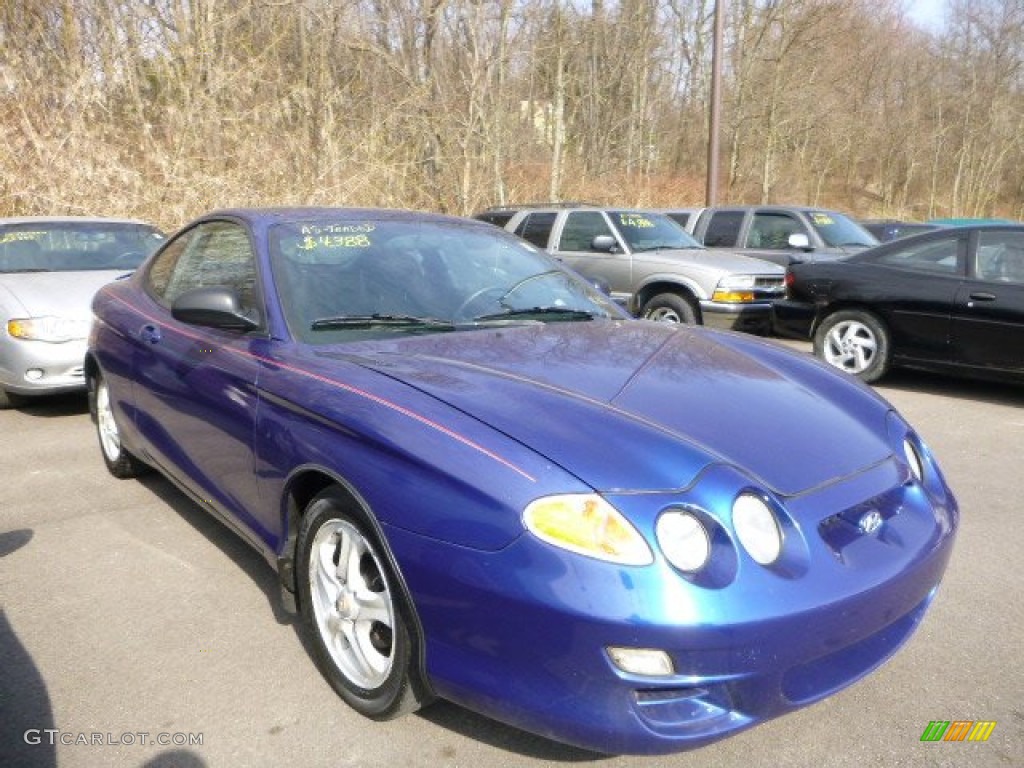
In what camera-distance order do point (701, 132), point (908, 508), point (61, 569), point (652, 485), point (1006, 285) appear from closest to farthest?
point (652, 485), point (908, 508), point (61, 569), point (1006, 285), point (701, 132)

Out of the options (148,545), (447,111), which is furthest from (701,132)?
(148,545)

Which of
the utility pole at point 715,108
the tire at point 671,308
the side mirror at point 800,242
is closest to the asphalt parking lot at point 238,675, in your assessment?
the tire at point 671,308

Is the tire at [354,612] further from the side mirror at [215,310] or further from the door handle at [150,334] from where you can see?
the door handle at [150,334]

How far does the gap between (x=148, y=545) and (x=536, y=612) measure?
2.58 m

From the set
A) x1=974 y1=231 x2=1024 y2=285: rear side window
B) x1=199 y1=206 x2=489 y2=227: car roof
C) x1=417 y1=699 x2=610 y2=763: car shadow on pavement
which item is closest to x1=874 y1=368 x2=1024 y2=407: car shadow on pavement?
x1=974 y1=231 x2=1024 y2=285: rear side window

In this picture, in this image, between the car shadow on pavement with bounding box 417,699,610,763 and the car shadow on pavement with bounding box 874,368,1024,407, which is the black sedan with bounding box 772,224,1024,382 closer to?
the car shadow on pavement with bounding box 874,368,1024,407

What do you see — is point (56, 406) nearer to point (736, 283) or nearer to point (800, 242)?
point (736, 283)

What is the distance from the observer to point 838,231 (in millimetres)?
10773

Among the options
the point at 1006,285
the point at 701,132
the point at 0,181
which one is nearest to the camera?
the point at 1006,285

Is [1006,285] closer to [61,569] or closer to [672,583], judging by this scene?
[672,583]

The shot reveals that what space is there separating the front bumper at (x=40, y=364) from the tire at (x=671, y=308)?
17.9ft

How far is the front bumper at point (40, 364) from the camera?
5.90m

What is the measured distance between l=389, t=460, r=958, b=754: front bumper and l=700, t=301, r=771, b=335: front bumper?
6.78 metres

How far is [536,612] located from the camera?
1.89m
